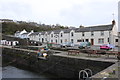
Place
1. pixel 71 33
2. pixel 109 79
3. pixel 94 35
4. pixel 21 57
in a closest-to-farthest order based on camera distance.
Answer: pixel 109 79
pixel 21 57
pixel 94 35
pixel 71 33

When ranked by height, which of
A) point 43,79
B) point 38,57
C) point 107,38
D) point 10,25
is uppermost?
point 10,25

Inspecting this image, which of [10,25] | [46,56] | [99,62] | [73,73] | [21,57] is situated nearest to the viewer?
[99,62]

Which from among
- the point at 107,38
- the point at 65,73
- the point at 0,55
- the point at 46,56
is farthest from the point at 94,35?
the point at 0,55

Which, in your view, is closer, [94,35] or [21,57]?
[21,57]

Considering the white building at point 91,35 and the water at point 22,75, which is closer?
the water at point 22,75

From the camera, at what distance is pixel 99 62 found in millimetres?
13781

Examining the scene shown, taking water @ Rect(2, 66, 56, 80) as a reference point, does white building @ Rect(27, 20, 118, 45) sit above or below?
above

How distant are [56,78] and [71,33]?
2412 centimetres

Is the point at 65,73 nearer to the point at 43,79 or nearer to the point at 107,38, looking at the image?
the point at 43,79

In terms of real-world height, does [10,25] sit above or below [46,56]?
above

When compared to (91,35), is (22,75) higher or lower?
lower

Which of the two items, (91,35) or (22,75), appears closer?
(22,75)

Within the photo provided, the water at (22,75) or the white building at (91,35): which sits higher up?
the white building at (91,35)

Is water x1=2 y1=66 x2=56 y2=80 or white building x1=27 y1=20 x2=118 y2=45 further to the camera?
white building x1=27 y1=20 x2=118 y2=45
